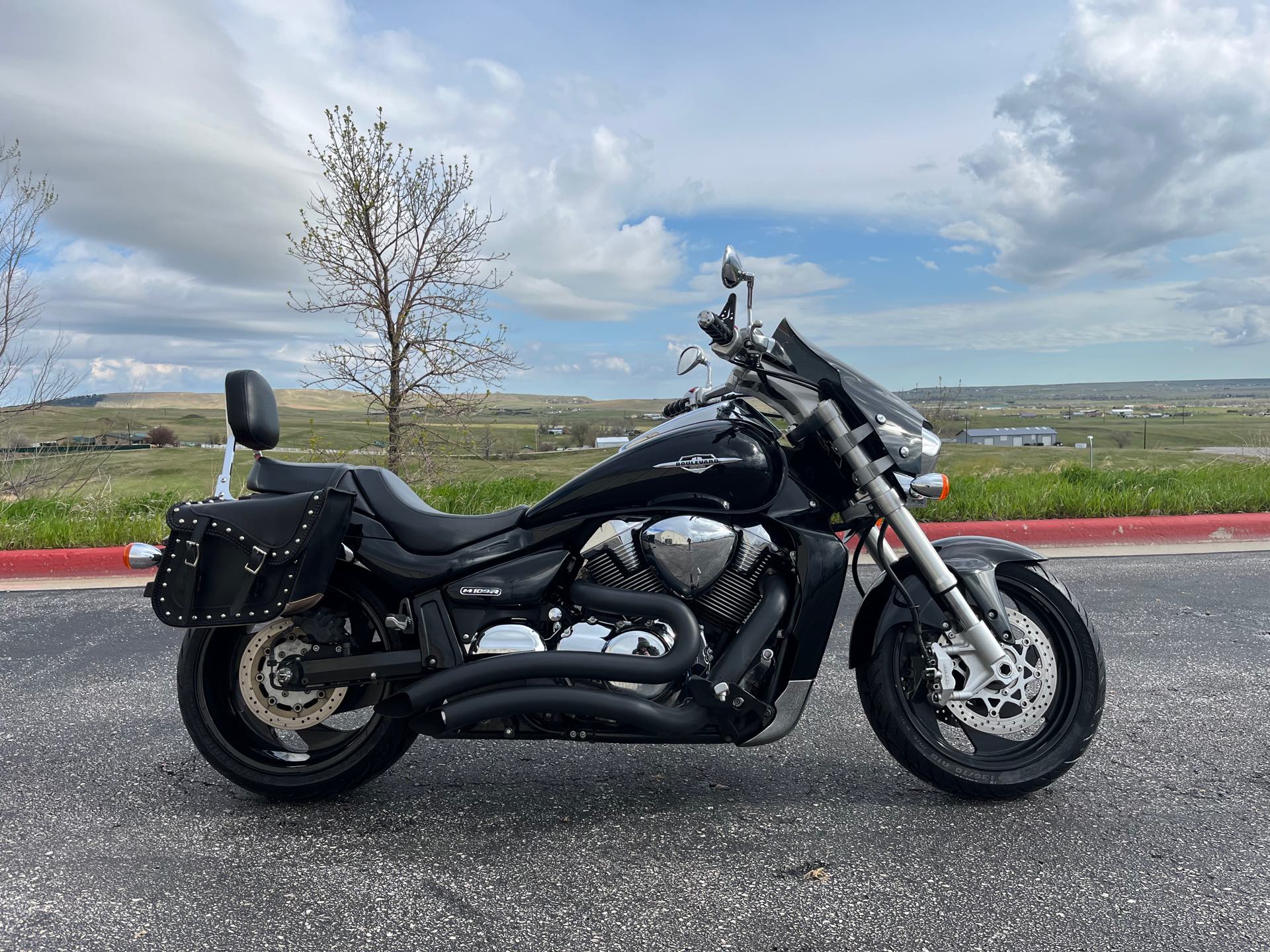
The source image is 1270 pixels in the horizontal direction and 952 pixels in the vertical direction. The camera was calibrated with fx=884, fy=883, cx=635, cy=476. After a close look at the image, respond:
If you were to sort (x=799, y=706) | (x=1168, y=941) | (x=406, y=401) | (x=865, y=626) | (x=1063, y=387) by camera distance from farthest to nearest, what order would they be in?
(x=1063, y=387), (x=406, y=401), (x=865, y=626), (x=799, y=706), (x=1168, y=941)

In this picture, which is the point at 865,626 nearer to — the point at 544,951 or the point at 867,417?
the point at 867,417

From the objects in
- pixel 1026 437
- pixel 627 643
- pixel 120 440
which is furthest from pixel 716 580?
pixel 120 440

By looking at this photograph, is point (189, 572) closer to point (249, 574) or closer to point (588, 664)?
point (249, 574)

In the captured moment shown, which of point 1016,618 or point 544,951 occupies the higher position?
point 1016,618

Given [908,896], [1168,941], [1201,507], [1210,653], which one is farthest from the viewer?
[1201,507]

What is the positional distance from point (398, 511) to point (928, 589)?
177cm

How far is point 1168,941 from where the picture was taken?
216 cm

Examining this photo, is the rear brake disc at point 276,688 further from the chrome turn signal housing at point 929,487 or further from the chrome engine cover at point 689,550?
the chrome turn signal housing at point 929,487

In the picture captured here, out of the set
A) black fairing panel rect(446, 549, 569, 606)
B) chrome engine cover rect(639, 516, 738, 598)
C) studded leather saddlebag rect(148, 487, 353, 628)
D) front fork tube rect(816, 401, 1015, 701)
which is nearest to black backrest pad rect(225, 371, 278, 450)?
studded leather saddlebag rect(148, 487, 353, 628)

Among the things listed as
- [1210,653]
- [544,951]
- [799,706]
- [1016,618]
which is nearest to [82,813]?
[544,951]

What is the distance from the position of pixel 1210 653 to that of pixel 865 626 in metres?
2.63

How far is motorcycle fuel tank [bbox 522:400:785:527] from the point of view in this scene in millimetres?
2736

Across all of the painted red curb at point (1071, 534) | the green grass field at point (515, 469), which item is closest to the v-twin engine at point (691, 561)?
the green grass field at point (515, 469)

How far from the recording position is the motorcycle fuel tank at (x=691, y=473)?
2.74m
